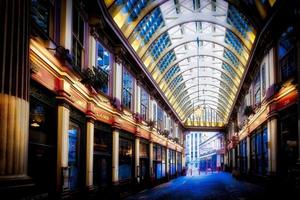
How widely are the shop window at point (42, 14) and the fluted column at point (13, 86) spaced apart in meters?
3.24

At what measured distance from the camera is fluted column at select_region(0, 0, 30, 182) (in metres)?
A: 7.15

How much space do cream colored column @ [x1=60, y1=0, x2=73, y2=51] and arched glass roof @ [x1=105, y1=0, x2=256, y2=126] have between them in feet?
19.5

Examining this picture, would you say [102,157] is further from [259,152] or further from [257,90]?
[257,90]

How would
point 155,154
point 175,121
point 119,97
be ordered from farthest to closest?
point 175,121
point 155,154
point 119,97

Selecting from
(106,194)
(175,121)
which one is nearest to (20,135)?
(106,194)

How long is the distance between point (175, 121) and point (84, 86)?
39.6 metres

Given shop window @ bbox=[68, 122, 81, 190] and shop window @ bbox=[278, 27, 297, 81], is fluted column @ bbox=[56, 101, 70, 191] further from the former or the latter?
shop window @ bbox=[278, 27, 297, 81]

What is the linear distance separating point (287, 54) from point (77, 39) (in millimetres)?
9304

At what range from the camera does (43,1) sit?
12.1m

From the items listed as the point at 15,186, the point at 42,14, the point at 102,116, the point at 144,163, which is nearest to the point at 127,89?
the point at 102,116

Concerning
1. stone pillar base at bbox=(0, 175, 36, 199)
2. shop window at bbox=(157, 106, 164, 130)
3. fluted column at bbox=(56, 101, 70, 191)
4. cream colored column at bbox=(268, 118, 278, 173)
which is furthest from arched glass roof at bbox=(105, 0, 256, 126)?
stone pillar base at bbox=(0, 175, 36, 199)

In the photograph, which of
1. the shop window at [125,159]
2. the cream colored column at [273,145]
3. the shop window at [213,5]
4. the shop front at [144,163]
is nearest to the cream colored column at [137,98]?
the shop window at [125,159]

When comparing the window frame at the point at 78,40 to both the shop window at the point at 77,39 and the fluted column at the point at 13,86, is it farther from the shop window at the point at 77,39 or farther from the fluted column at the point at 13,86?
the fluted column at the point at 13,86

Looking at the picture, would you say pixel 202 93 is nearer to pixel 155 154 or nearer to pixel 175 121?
pixel 175 121
